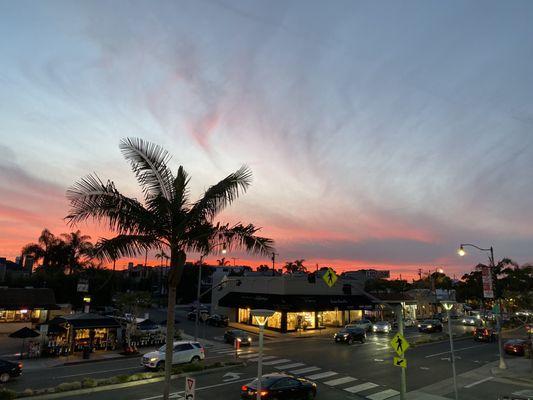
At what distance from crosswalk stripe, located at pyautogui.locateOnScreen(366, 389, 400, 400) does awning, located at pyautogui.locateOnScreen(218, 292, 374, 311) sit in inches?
1085

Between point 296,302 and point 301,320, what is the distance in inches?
140

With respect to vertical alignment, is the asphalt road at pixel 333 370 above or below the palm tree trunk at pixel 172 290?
below

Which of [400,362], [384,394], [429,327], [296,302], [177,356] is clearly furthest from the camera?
[429,327]

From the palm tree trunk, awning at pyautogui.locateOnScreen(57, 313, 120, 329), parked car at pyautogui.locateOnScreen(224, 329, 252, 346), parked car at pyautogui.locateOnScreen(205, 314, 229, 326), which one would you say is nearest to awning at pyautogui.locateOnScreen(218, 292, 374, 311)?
parked car at pyautogui.locateOnScreen(205, 314, 229, 326)

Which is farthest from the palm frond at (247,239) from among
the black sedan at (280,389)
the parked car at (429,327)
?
the parked car at (429,327)

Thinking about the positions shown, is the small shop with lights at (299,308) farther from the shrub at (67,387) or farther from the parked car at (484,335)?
the shrub at (67,387)

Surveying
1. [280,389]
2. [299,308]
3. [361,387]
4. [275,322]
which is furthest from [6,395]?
[275,322]

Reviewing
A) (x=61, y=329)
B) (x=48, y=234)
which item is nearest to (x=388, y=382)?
(x=61, y=329)

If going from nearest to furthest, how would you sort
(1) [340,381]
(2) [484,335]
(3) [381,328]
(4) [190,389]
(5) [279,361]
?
(4) [190,389] → (1) [340,381] → (5) [279,361] → (2) [484,335] → (3) [381,328]

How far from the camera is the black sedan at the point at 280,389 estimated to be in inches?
687

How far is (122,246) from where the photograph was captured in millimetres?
12398

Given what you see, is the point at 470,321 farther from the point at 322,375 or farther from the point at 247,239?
the point at 247,239

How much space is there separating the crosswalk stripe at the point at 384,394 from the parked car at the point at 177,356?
13.4 m

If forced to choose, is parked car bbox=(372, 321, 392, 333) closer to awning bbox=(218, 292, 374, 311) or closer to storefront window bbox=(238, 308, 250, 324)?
awning bbox=(218, 292, 374, 311)
